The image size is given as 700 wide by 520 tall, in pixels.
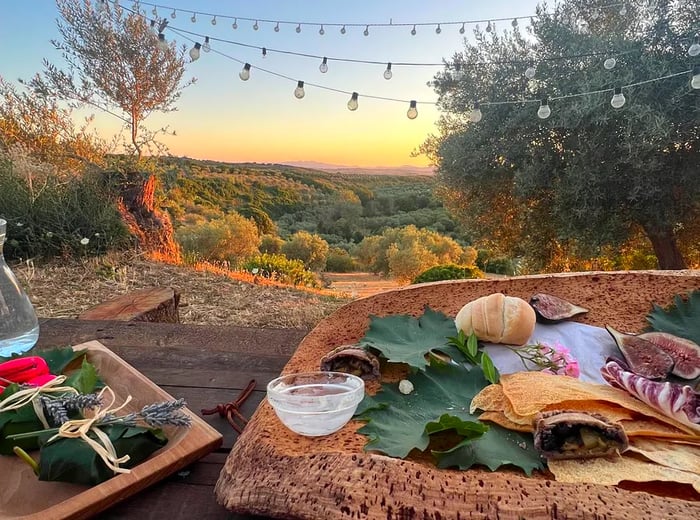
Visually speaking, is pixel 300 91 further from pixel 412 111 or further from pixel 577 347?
pixel 577 347

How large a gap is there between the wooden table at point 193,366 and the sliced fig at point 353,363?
0.17 metres

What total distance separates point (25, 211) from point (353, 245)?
5210mm

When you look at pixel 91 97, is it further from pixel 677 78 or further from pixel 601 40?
pixel 677 78

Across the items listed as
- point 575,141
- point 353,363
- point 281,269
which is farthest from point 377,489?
point 281,269

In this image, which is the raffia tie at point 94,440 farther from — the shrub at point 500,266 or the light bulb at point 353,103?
the shrub at point 500,266

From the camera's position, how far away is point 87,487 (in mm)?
501

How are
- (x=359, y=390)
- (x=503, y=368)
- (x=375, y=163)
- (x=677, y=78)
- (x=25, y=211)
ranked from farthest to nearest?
(x=375, y=163), (x=25, y=211), (x=677, y=78), (x=503, y=368), (x=359, y=390)

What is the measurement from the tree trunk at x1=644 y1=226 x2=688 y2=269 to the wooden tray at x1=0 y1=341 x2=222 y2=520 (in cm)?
462

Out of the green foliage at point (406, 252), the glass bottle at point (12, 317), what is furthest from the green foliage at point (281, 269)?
the glass bottle at point (12, 317)

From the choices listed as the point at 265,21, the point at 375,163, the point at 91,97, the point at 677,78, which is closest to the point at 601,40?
the point at 677,78

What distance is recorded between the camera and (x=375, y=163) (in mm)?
7457

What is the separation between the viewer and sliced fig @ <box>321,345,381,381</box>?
659 mm

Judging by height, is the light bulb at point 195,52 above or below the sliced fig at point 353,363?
above

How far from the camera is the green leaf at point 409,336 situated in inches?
26.2
